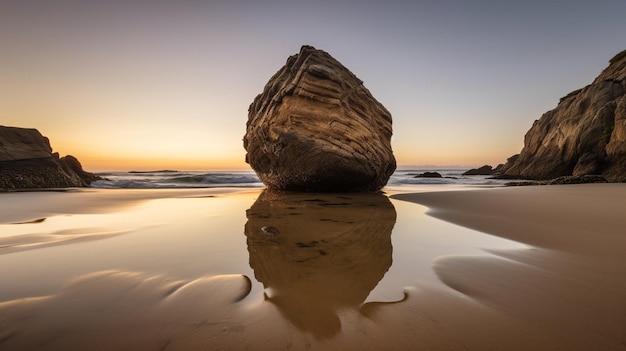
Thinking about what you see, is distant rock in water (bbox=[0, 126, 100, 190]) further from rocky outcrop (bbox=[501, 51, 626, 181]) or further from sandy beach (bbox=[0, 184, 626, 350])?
rocky outcrop (bbox=[501, 51, 626, 181])

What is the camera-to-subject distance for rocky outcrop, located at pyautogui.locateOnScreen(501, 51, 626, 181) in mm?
14391

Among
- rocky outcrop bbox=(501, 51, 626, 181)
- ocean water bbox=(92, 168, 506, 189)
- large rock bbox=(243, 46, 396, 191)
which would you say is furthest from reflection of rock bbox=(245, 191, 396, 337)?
rocky outcrop bbox=(501, 51, 626, 181)

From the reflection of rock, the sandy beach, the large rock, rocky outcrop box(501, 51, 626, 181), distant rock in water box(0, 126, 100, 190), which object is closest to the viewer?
the sandy beach

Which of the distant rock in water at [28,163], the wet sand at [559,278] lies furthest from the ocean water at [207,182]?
the wet sand at [559,278]

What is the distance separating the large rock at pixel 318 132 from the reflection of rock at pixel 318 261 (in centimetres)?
404

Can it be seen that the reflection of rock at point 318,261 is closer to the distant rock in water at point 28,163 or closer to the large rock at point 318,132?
the large rock at point 318,132

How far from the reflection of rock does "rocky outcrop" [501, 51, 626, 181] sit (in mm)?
16569

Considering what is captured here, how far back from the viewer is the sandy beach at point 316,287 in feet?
4.28

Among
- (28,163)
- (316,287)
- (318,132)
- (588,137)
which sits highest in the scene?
(588,137)

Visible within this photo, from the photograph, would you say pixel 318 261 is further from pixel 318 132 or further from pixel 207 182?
pixel 207 182

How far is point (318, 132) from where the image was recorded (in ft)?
28.2

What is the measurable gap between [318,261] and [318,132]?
256 inches

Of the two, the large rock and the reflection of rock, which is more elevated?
the large rock

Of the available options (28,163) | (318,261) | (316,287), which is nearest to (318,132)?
(318,261)
